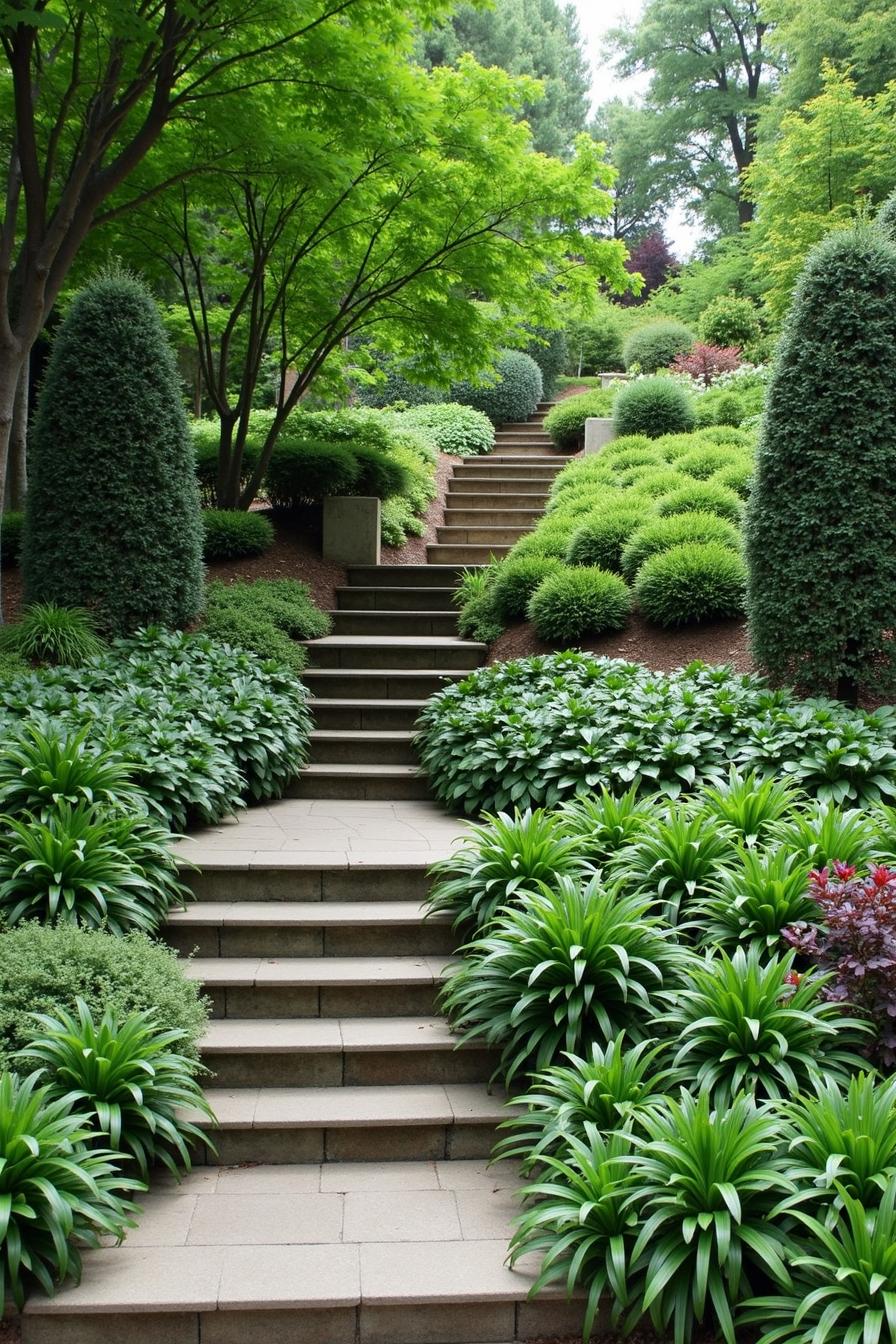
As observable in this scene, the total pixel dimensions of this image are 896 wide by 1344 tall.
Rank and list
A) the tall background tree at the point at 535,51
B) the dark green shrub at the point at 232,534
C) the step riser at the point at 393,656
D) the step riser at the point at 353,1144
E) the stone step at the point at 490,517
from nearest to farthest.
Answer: the step riser at the point at 353,1144 < the step riser at the point at 393,656 < the dark green shrub at the point at 232,534 < the stone step at the point at 490,517 < the tall background tree at the point at 535,51

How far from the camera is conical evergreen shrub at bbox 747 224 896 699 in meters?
6.07

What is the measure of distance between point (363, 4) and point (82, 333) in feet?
9.79

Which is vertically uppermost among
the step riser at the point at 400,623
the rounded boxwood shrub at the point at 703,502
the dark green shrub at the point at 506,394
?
the dark green shrub at the point at 506,394

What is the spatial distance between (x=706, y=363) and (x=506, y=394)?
12.2 ft

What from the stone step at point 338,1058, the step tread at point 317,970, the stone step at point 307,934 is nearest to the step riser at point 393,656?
the stone step at point 307,934

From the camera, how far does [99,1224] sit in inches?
128

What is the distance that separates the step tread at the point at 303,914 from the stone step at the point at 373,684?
10.0 ft

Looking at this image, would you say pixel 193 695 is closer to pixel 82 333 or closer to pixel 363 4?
pixel 82 333

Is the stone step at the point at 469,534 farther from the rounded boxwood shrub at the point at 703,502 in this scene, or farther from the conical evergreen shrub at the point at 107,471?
the conical evergreen shrub at the point at 107,471

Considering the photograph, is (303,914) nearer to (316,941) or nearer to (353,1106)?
(316,941)

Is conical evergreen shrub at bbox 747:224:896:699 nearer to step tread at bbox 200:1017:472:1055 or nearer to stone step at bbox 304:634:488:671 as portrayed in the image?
stone step at bbox 304:634:488:671

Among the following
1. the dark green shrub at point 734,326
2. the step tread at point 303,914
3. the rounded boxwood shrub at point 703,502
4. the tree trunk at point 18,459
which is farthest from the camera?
the dark green shrub at point 734,326

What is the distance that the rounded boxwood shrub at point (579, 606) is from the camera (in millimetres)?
8016

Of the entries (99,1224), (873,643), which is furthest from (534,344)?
(99,1224)
